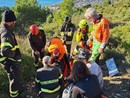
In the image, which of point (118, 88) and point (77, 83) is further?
point (118, 88)

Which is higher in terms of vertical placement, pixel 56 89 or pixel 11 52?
pixel 11 52

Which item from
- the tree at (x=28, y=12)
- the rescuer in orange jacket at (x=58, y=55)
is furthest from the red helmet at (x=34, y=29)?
the tree at (x=28, y=12)

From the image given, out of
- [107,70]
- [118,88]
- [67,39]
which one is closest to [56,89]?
[118,88]

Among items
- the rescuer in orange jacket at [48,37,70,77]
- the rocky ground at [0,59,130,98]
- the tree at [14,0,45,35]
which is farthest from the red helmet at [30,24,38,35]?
the tree at [14,0,45,35]

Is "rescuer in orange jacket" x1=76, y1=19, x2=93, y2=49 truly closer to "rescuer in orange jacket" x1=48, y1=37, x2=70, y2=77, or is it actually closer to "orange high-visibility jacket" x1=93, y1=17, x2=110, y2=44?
"rescuer in orange jacket" x1=48, y1=37, x2=70, y2=77

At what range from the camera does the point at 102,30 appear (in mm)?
8203

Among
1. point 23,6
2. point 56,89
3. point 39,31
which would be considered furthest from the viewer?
point 23,6

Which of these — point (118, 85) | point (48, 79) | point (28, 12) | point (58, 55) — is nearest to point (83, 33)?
point (118, 85)

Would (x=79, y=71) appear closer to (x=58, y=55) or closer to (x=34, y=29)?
(x=58, y=55)

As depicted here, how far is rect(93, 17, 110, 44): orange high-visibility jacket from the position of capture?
8.12m

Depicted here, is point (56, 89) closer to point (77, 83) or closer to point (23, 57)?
point (77, 83)

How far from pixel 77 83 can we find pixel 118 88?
3610 mm

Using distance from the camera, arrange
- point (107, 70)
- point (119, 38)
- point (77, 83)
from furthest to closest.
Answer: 1. point (119, 38)
2. point (107, 70)
3. point (77, 83)

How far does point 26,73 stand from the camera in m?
9.41
